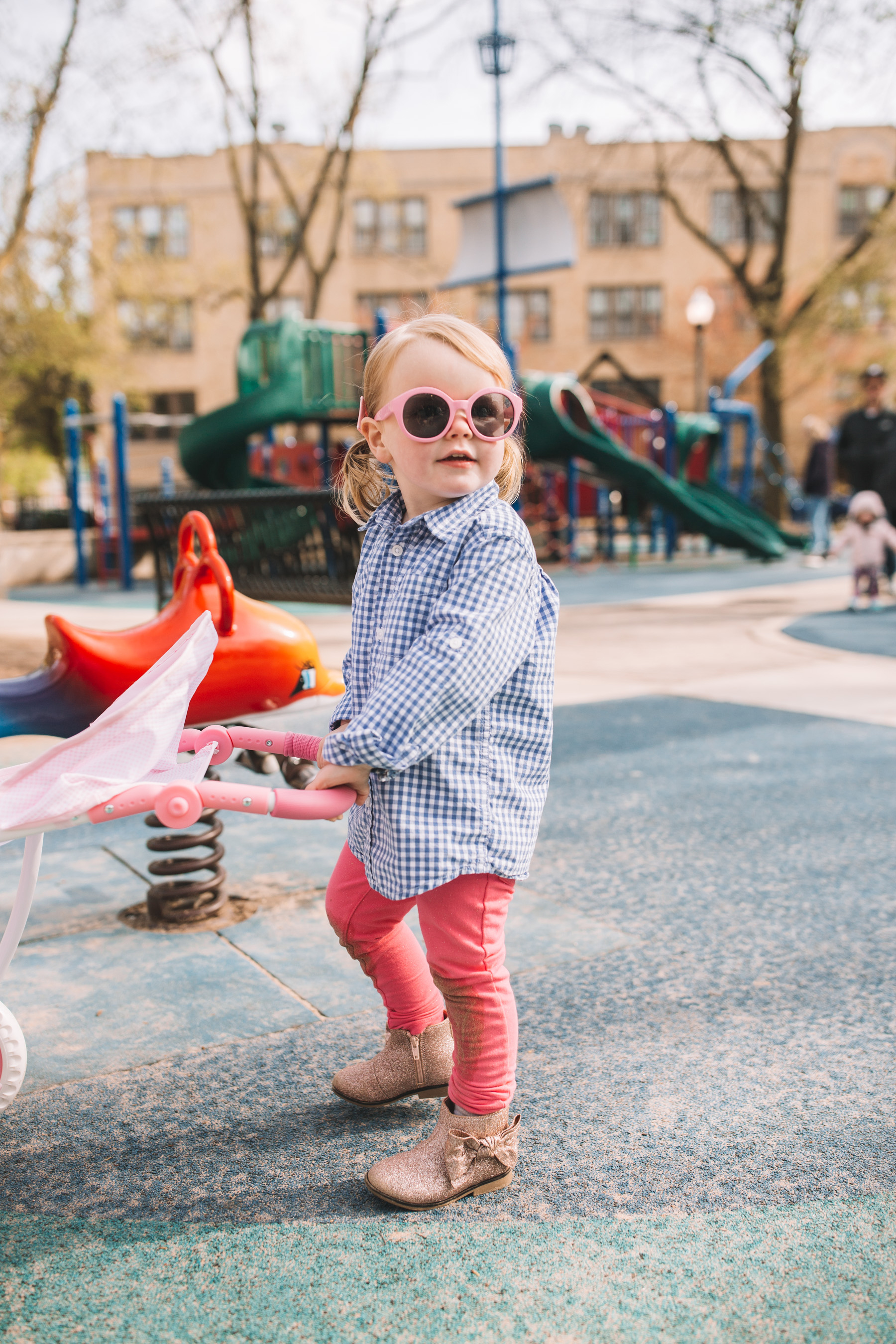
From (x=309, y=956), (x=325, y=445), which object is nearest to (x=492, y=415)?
(x=309, y=956)

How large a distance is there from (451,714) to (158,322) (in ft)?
106

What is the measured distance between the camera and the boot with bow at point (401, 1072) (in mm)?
2309

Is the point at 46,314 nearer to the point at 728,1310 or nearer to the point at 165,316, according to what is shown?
the point at 165,316

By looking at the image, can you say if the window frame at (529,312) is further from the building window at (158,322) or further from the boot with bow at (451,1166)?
the boot with bow at (451,1166)

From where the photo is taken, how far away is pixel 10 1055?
1.86 meters

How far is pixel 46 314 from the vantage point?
85.0 feet

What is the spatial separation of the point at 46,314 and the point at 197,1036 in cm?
2627

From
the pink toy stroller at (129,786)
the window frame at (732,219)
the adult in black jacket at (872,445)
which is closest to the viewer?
the pink toy stroller at (129,786)

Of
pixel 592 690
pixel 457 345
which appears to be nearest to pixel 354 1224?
pixel 457 345

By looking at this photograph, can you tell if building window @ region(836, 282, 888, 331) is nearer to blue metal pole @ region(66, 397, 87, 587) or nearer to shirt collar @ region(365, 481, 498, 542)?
blue metal pole @ region(66, 397, 87, 587)

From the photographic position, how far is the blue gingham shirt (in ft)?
6.02

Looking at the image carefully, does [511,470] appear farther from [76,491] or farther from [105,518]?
[105,518]

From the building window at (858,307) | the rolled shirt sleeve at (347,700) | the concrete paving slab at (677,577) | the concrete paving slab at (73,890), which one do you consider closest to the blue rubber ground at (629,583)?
the concrete paving slab at (677,577)

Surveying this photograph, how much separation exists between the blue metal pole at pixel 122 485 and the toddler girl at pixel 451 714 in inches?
463
